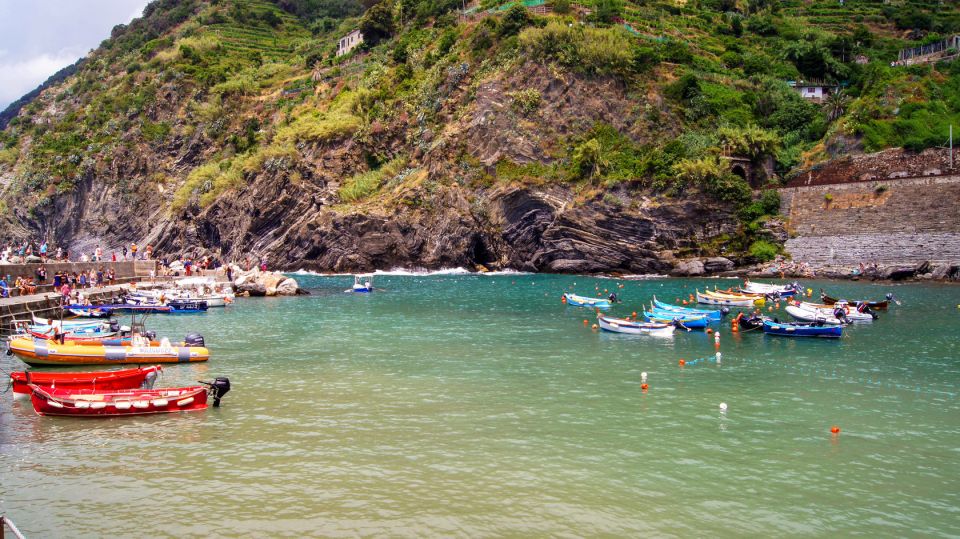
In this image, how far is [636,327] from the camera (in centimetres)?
3584

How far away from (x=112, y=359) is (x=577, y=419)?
20.4 meters

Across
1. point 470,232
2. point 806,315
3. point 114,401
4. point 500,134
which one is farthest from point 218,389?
point 500,134

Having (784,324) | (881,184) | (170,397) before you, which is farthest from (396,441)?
(881,184)

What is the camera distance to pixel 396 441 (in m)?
17.6

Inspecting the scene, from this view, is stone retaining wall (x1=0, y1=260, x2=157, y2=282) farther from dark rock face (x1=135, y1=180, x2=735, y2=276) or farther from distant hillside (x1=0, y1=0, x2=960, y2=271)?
distant hillside (x1=0, y1=0, x2=960, y2=271)

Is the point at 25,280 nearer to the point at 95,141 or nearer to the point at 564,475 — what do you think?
the point at 564,475

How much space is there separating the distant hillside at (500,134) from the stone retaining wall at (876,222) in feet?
12.9

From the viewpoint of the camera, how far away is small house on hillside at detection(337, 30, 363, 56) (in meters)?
114

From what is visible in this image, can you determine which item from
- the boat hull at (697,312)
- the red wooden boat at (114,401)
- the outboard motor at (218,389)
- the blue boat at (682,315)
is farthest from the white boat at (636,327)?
the red wooden boat at (114,401)

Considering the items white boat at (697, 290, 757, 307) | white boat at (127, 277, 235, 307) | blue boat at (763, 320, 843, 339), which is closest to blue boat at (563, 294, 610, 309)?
white boat at (697, 290, 757, 307)

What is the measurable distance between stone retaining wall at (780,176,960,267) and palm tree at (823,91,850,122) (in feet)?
54.8

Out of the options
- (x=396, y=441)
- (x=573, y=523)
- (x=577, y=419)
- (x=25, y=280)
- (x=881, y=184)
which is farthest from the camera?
(x=881, y=184)

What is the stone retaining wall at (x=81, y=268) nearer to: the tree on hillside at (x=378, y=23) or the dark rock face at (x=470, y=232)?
the dark rock face at (x=470, y=232)

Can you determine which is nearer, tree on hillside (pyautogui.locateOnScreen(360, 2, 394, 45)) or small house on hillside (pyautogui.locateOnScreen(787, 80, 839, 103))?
small house on hillside (pyautogui.locateOnScreen(787, 80, 839, 103))
